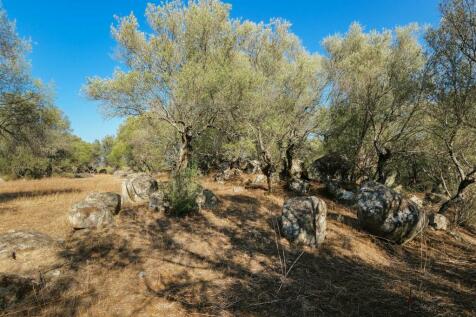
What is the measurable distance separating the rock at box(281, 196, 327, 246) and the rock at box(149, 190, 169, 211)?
5.29 m

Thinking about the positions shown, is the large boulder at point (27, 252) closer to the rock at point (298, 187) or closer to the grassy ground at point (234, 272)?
the grassy ground at point (234, 272)

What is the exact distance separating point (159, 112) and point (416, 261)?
13.8m

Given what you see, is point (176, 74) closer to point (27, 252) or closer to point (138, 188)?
point (138, 188)

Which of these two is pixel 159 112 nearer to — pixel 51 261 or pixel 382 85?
pixel 51 261

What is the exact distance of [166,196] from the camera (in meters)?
10.8

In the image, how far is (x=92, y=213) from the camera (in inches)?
342

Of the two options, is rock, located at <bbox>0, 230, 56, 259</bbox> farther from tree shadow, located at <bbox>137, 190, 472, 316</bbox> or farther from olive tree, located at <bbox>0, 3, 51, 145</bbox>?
olive tree, located at <bbox>0, 3, 51, 145</bbox>

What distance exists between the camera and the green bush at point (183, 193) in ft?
33.8

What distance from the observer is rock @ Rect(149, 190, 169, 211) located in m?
10.6

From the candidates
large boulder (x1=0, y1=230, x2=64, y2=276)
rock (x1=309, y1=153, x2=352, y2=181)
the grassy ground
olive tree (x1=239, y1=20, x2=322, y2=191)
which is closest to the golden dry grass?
the grassy ground

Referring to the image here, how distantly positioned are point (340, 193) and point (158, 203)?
1206cm

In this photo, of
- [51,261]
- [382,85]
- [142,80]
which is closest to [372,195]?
[382,85]

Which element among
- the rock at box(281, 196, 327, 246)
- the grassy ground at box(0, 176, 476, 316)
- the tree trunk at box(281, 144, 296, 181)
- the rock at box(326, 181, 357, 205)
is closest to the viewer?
the grassy ground at box(0, 176, 476, 316)

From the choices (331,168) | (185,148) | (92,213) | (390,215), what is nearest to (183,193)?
(92,213)
